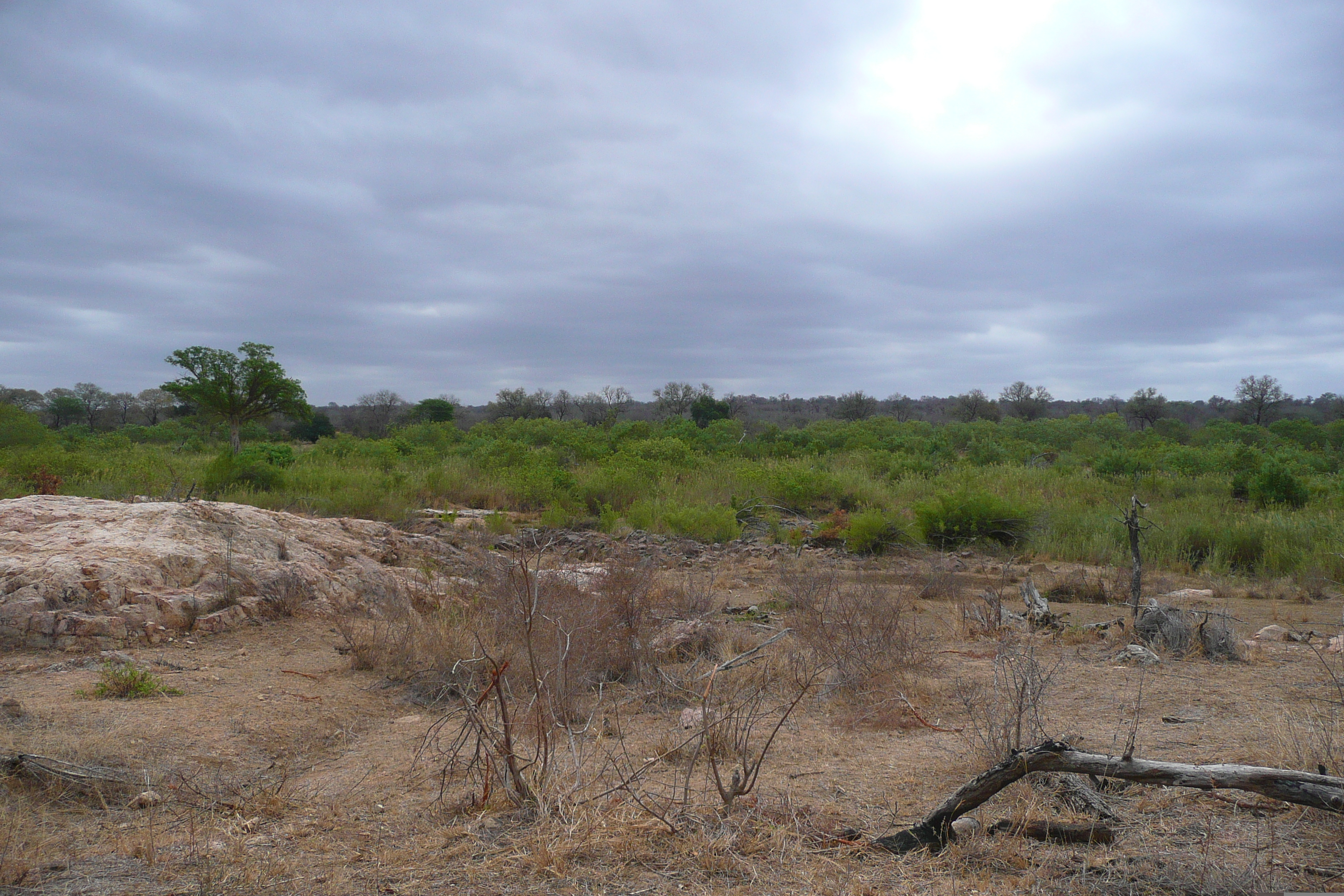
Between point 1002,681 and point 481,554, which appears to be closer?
point 1002,681

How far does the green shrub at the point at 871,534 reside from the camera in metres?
15.0

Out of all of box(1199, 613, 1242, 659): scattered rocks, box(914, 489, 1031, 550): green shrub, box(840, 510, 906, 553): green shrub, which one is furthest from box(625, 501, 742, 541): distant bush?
box(1199, 613, 1242, 659): scattered rocks

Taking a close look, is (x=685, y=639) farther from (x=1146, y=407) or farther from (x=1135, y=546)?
(x=1146, y=407)

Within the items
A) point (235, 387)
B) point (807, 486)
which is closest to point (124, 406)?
point (235, 387)

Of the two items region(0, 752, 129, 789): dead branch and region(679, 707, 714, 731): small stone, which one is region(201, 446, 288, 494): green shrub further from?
region(679, 707, 714, 731): small stone

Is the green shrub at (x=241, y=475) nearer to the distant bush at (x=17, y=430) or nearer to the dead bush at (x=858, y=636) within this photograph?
the distant bush at (x=17, y=430)

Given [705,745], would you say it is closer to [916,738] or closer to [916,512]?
[916,738]

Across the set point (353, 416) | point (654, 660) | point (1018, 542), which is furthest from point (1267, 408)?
point (353, 416)

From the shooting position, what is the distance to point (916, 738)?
498 centimetres

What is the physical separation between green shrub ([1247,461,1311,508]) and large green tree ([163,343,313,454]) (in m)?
27.8

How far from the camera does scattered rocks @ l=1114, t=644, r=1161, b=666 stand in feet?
21.6

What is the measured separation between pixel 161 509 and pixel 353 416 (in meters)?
66.2

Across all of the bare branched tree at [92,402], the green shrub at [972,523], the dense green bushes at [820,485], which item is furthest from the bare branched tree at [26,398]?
the green shrub at [972,523]

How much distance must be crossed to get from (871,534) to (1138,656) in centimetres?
835
